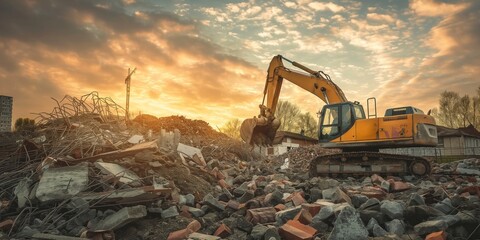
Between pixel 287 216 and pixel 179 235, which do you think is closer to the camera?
pixel 179 235

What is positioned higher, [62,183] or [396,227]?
[62,183]

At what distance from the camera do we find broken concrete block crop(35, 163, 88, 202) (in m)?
4.44

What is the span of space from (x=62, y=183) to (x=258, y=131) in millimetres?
10121

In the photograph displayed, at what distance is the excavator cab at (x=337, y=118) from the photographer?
10.8 m

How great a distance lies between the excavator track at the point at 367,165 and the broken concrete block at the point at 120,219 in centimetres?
762

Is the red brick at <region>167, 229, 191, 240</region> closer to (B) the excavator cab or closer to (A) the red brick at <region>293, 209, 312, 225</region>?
(A) the red brick at <region>293, 209, 312, 225</region>

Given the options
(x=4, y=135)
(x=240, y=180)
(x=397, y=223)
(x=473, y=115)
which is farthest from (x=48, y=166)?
(x=473, y=115)

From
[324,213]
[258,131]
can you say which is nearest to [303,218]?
[324,213]

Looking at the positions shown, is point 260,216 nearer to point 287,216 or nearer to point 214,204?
point 287,216

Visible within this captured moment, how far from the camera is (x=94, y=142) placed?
6031 millimetres

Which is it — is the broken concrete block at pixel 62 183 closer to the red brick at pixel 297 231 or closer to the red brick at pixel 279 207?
the red brick at pixel 279 207

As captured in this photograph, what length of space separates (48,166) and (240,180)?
13.7ft

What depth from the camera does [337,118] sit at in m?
11.0

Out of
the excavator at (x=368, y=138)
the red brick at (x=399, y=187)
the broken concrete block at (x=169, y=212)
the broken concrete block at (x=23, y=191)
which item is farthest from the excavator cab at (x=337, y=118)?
the broken concrete block at (x=23, y=191)
